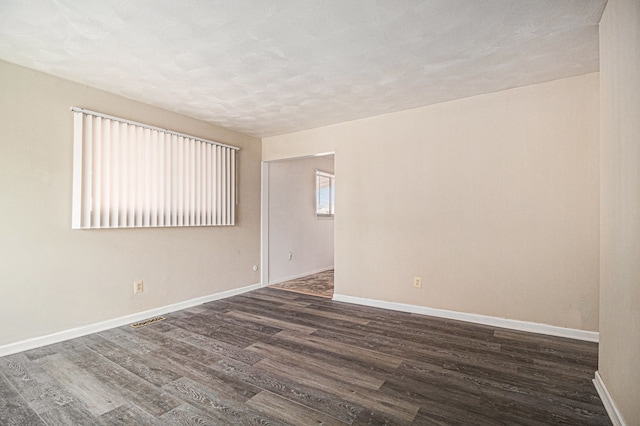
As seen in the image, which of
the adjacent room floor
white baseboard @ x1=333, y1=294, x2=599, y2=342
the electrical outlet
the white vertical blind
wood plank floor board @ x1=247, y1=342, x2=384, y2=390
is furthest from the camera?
the adjacent room floor

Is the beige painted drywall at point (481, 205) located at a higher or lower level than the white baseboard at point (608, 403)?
higher

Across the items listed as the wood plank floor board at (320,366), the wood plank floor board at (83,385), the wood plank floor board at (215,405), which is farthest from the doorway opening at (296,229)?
the wood plank floor board at (83,385)

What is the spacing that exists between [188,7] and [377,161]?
2.57 m

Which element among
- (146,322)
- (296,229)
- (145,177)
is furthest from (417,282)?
(145,177)

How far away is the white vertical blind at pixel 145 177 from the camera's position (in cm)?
282

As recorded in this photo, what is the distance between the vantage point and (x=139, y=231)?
3.28 meters

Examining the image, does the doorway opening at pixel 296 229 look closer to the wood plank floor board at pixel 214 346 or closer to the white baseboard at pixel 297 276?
the white baseboard at pixel 297 276

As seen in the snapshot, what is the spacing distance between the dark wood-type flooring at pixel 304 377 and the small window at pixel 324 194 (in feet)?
10.9

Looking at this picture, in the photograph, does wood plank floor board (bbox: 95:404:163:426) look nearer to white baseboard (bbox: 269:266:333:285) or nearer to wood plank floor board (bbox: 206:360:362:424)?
wood plank floor board (bbox: 206:360:362:424)

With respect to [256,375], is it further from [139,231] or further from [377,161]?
[377,161]

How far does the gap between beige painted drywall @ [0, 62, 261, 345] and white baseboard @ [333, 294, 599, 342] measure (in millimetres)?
2413

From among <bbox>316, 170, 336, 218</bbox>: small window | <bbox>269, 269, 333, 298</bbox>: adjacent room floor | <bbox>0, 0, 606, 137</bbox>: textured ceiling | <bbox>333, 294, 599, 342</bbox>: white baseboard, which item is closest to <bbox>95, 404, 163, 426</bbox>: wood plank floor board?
<bbox>0, 0, 606, 137</bbox>: textured ceiling

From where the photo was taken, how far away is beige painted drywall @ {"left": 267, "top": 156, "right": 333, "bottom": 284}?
501 centimetres

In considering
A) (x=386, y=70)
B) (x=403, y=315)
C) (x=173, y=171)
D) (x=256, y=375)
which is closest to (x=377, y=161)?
(x=386, y=70)
